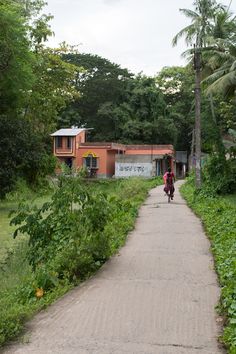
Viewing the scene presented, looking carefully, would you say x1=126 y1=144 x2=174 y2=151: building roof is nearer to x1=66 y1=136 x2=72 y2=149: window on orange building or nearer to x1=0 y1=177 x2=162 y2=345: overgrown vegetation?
x1=66 y1=136 x2=72 y2=149: window on orange building

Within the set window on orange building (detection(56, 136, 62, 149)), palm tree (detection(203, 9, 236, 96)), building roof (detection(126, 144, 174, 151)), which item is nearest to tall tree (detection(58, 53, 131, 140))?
building roof (detection(126, 144, 174, 151))

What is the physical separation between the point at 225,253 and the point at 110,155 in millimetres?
44302

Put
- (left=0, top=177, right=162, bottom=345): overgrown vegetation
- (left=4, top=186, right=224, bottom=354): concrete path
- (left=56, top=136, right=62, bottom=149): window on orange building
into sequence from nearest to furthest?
(left=4, top=186, right=224, bottom=354): concrete path, (left=0, top=177, right=162, bottom=345): overgrown vegetation, (left=56, top=136, right=62, bottom=149): window on orange building

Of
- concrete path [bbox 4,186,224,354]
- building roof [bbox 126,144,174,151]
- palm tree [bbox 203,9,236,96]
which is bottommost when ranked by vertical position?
concrete path [bbox 4,186,224,354]

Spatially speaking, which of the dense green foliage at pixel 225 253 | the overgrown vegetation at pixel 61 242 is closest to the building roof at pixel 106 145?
the dense green foliage at pixel 225 253

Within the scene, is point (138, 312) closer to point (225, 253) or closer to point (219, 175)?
point (225, 253)

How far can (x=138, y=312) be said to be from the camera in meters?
5.89

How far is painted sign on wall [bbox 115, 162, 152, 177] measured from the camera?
173 ft

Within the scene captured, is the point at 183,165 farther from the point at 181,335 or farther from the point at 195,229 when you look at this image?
the point at 181,335

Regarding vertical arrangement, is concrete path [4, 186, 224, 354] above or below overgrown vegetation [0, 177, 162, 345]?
below

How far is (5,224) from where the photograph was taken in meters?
18.4

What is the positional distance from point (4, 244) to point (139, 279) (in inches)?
270

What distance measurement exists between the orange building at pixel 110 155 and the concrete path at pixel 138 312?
140 feet

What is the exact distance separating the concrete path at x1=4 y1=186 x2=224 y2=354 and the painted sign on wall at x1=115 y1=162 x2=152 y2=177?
4278cm
